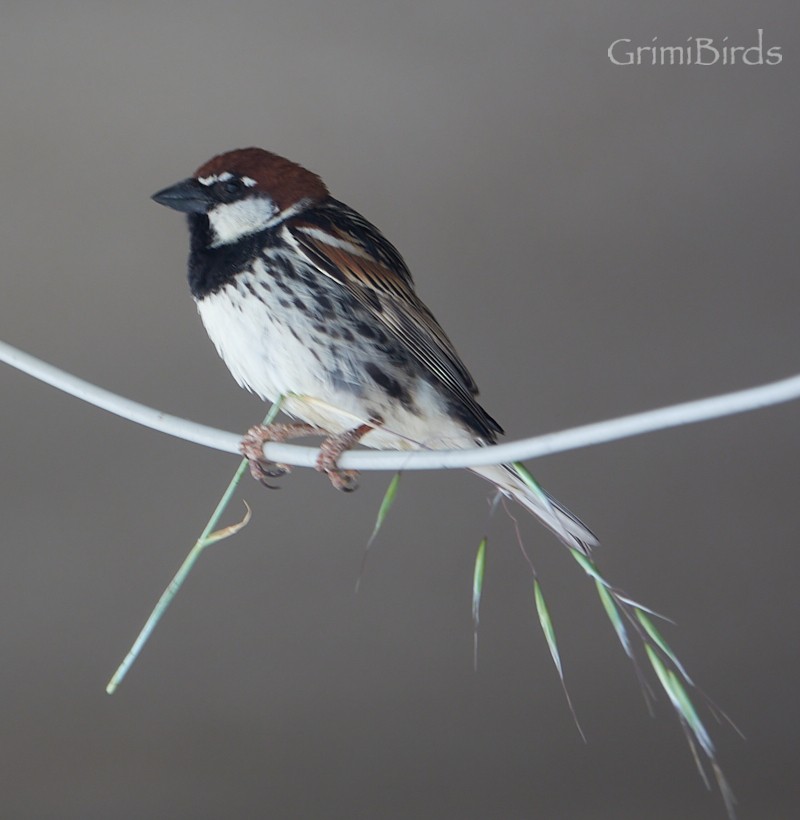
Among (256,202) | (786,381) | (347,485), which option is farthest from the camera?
(256,202)

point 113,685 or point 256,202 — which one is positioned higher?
point 256,202

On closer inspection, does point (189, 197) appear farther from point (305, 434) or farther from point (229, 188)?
point (305, 434)

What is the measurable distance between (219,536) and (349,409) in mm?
359

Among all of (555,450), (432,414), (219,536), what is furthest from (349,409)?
(555,450)

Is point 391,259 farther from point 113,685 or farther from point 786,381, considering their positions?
point 786,381

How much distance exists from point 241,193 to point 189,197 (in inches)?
1.8

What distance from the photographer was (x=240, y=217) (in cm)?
A: 91

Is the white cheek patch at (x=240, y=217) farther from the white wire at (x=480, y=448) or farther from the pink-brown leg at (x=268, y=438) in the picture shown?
the white wire at (x=480, y=448)

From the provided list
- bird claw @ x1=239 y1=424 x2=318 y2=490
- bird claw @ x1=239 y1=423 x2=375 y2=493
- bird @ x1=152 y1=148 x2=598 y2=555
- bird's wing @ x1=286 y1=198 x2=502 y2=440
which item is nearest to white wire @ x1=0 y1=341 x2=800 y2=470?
bird claw @ x1=239 y1=424 x2=318 y2=490

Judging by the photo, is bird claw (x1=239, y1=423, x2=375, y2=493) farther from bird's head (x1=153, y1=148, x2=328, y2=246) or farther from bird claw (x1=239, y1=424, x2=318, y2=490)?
bird's head (x1=153, y1=148, x2=328, y2=246)

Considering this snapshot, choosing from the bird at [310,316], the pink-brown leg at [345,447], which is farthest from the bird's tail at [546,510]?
the pink-brown leg at [345,447]

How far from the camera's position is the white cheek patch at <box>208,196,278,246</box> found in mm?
897

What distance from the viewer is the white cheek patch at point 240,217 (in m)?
0.90

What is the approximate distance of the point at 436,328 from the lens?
1.01m
